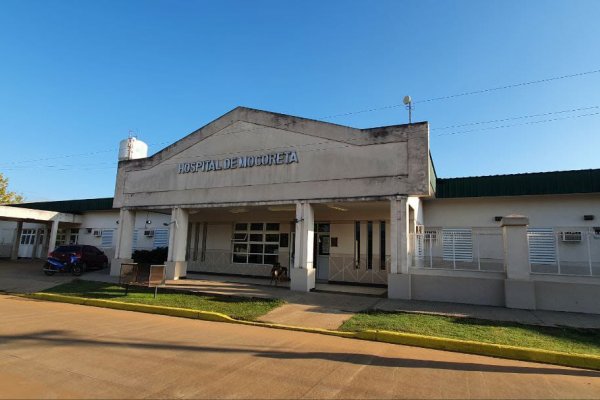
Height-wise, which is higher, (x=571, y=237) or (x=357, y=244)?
(x=571, y=237)

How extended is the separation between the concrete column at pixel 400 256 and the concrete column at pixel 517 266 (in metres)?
3.04

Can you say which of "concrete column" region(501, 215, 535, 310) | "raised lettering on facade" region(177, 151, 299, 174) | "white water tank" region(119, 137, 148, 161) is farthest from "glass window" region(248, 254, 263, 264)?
"concrete column" region(501, 215, 535, 310)

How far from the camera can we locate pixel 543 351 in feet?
23.1

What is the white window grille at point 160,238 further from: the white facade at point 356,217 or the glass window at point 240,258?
the glass window at point 240,258

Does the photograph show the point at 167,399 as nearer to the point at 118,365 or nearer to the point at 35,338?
the point at 118,365

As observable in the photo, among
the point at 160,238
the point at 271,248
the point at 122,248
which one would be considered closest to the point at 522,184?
the point at 271,248

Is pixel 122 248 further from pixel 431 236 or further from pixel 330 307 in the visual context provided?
pixel 431 236

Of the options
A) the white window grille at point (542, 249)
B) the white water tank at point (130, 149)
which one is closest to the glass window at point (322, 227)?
the white window grille at point (542, 249)

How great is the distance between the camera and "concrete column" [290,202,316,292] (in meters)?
14.5

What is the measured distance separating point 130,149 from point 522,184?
19.9 meters

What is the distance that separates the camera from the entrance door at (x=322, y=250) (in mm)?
18734

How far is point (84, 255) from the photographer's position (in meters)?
20.6

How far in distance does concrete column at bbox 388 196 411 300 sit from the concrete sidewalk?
46cm

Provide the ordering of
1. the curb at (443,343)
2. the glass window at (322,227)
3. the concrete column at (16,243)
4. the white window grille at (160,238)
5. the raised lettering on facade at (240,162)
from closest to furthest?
the curb at (443,343) → the raised lettering on facade at (240,162) → the glass window at (322,227) → the white window grille at (160,238) → the concrete column at (16,243)
